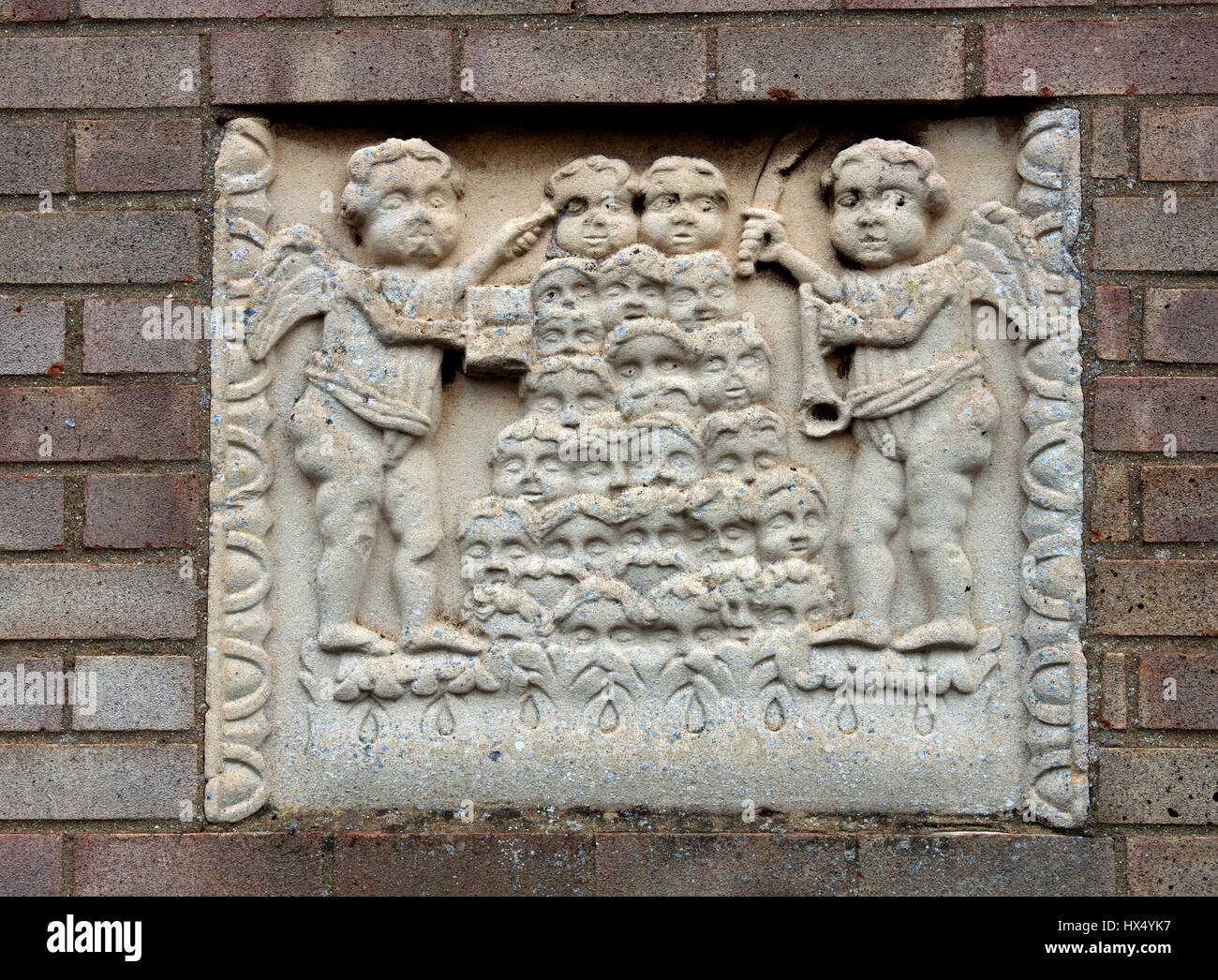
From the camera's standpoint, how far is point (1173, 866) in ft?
11.0

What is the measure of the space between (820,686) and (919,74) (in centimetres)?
Result: 162

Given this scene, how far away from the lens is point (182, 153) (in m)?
3.53

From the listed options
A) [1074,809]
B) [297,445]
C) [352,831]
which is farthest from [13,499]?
[1074,809]

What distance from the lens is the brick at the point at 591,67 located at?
349 cm

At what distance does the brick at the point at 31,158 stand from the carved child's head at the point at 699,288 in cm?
166

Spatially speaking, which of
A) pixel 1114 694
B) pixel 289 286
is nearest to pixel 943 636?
pixel 1114 694

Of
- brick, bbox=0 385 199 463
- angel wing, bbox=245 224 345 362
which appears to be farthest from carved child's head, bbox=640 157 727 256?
brick, bbox=0 385 199 463

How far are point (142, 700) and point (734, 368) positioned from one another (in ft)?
5.82

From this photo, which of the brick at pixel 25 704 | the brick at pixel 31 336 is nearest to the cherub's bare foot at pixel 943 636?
the brick at pixel 25 704

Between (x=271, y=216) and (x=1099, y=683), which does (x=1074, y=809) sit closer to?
(x=1099, y=683)

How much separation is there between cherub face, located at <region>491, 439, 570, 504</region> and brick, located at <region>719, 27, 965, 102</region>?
1049mm

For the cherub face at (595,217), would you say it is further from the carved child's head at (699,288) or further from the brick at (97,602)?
the brick at (97,602)

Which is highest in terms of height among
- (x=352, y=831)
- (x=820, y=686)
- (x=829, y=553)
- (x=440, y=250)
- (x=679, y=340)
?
(x=440, y=250)

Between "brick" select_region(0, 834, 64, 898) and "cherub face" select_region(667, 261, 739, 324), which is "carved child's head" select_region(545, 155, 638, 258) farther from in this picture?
"brick" select_region(0, 834, 64, 898)
